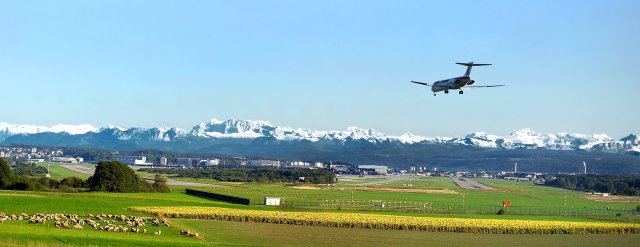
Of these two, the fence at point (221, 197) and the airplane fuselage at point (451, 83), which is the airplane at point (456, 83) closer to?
the airplane fuselage at point (451, 83)

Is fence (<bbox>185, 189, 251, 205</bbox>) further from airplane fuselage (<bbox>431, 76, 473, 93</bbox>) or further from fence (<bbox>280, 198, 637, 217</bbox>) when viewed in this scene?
airplane fuselage (<bbox>431, 76, 473, 93</bbox>)

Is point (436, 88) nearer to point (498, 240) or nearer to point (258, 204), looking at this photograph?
point (498, 240)

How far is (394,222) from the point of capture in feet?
221

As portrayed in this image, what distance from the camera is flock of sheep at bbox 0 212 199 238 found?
5447 cm

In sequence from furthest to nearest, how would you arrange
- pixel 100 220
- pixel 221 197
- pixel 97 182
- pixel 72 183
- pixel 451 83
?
pixel 72 183 → pixel 97 182 → pixel 221 197 → pixel 451 83 → pixel 100 220

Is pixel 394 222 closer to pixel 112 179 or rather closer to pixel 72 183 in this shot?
pixel 112 179

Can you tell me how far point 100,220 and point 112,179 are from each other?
133ft

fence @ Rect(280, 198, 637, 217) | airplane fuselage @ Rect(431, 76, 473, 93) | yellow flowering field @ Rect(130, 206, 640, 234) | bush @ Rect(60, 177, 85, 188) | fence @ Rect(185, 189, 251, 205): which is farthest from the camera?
bush @ Rect(60, 177, 85, 188)

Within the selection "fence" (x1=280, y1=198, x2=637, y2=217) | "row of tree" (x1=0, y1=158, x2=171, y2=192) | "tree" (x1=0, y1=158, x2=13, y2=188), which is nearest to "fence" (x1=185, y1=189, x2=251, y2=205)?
"fence" (x1=280, y1=198, x2=637, y2=217)

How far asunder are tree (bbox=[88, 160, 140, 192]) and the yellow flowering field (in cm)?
2773

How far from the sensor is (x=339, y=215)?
2840 inches

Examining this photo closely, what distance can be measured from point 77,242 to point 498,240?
88.8ft

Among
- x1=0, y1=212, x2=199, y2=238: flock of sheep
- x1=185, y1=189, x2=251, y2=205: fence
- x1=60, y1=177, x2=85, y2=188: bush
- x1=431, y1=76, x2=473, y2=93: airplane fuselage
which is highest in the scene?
x1=431, y1=76, x2=473, y2=93: airplane fuselage

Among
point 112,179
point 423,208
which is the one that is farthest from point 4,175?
point 423,208
